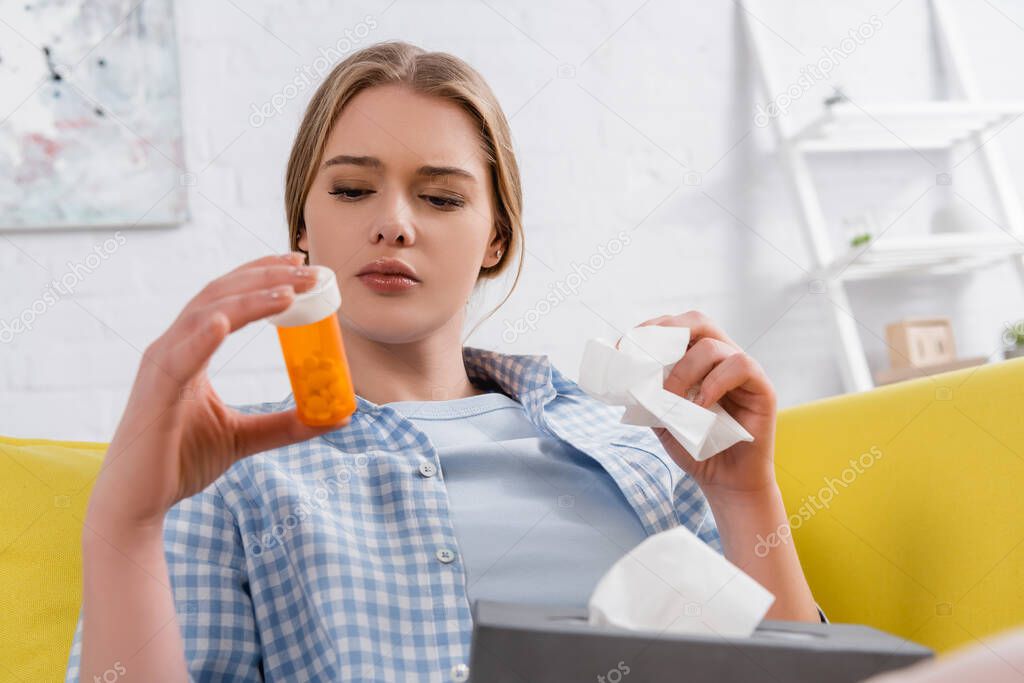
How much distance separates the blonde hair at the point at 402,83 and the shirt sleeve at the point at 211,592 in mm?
447

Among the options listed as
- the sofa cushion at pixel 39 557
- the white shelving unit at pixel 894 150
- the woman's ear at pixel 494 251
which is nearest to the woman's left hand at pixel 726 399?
the woman's ear at pixel 494 251

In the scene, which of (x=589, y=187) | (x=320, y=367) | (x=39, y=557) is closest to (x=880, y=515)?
(x=320, y=367)

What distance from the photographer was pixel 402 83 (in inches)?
45.7

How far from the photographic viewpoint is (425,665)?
0.84 metres

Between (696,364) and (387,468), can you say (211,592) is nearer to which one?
(387,468)

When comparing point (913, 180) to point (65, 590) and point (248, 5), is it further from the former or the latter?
point (65, 590)

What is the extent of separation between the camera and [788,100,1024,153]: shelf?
83.2 inches

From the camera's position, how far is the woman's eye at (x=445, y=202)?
1.12 m

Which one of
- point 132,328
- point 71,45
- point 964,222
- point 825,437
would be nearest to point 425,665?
point 825,437

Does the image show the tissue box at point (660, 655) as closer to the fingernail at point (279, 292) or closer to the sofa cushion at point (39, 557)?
the fingernail at point (279, 292)

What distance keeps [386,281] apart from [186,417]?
414mm

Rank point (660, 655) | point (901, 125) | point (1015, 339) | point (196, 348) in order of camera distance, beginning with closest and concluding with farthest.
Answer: point (660, 655), point (196, 348), point (1015, 339), point (901, 125)

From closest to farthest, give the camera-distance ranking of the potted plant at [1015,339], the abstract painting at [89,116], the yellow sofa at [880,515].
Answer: the yellow sofa at [880,515]
the abstract painting at [89,116]
the potted plant at [1015,339]

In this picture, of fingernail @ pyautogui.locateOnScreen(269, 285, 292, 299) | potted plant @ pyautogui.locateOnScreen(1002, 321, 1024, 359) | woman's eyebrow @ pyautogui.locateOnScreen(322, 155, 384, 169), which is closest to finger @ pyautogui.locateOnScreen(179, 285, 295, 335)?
fingernail @ pyautogui.locateOnScreen(269, 285, 292, 299)
